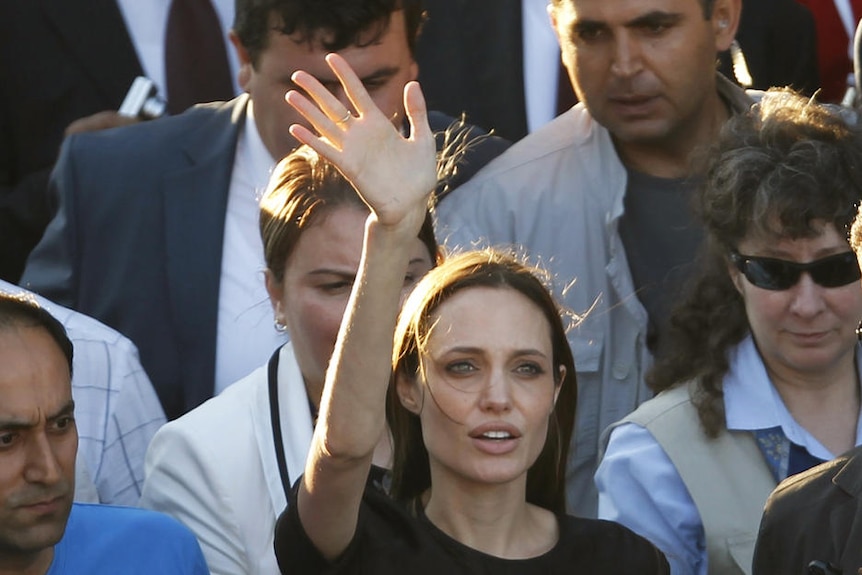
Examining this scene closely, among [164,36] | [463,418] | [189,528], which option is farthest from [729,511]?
[164,36]

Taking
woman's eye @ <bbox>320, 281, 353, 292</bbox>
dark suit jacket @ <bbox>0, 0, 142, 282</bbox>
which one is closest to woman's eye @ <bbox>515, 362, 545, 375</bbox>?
woman's eye @ <bbox>320, 281, 353, 292</bbox>

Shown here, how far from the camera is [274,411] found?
12.6 feet

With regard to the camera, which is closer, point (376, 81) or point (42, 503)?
point (42, 503)

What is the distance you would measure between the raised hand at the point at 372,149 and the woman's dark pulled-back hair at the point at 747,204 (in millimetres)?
1037

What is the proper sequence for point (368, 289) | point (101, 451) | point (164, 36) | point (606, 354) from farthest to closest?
point (164, 36)
point (606, 354)
point (101, 451)
point (368, 289)

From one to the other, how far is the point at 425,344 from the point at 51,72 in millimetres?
2091

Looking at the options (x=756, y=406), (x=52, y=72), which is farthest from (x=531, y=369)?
(x=52, y=72)

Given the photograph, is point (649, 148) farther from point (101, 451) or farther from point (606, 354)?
point (101, 451)

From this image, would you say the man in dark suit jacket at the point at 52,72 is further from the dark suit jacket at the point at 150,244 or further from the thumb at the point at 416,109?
the thumb at the point at 416,109

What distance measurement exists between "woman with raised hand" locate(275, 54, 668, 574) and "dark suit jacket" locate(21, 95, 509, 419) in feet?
3.27

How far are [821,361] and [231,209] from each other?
1.51 meters

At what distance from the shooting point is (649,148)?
15.2 feet

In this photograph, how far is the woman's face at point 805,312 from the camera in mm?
3756

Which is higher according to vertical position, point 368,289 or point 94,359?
point 368,289
